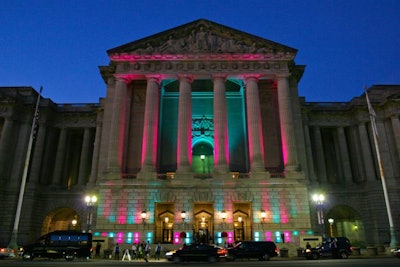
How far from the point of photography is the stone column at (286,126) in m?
39.3

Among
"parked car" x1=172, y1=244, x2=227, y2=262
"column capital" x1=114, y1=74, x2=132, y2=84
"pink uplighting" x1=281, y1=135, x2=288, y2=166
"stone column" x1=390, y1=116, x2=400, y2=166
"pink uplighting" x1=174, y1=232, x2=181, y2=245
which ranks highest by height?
"column capital" x1=114, y1=74, x2=132, y2=84

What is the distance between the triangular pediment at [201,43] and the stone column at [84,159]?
15211mm

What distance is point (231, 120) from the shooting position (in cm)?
4834

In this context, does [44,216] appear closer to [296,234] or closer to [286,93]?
[296,234]

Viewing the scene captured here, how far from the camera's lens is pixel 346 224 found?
172 ft

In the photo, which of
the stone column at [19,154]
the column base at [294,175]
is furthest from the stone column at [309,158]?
the stone column at [19,154]

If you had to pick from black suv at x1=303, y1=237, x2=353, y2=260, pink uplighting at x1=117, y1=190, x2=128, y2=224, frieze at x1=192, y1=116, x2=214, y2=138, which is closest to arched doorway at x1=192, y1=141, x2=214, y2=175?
frieze at x1=192, y1=116, x2=214, y2=138

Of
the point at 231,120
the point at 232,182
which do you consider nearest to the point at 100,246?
the point at 232,182

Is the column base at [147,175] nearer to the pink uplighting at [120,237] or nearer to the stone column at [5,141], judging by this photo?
the pink uplighting at [120,237]

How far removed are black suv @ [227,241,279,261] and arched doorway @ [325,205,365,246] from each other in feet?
79.1

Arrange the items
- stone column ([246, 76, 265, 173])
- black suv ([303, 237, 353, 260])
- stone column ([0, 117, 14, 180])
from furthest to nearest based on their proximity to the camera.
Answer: stone column ([0, 117, 14, 180]), stone column ([246, 76, 265, 173]), black suv ([303, 237, 353, 260])

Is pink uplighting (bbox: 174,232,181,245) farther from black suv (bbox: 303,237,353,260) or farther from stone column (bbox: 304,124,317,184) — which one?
stone column (bbox: 304,124,317,184)

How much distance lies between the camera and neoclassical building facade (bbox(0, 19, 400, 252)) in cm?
3706

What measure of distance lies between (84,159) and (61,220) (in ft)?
38.3
